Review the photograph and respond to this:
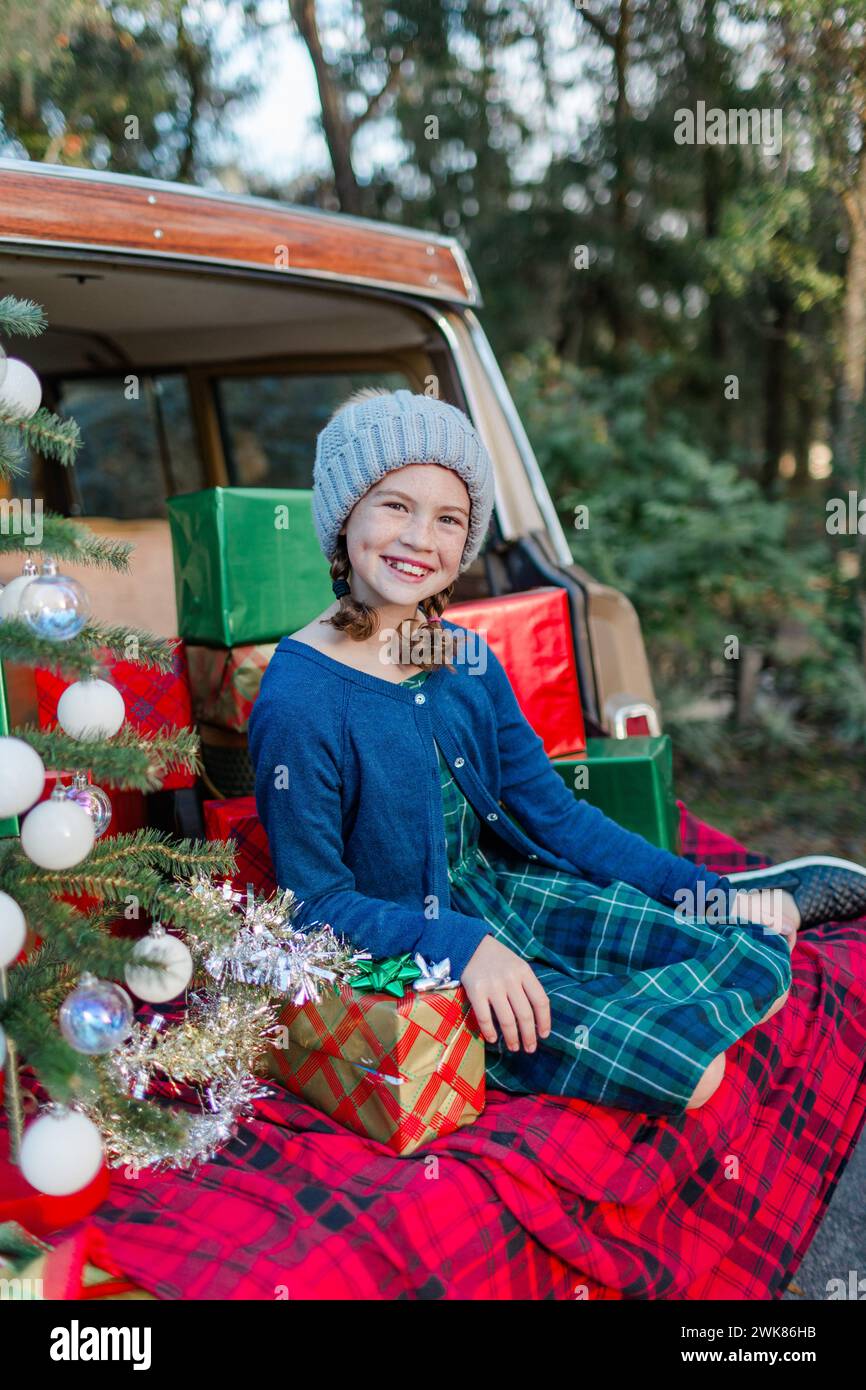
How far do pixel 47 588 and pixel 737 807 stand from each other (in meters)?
4.69

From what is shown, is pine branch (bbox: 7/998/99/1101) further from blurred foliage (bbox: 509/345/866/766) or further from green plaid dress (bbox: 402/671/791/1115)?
blurred foliage (bbox: 509/345/866/766)

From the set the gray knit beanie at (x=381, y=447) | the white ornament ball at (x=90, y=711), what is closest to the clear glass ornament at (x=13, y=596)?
the white ornament ball at (x=90, y=711)

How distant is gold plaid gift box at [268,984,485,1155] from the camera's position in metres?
1.86

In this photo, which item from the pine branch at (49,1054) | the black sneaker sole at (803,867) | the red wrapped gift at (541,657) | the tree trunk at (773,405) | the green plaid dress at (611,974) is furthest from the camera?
the tree trunk at (773,405)

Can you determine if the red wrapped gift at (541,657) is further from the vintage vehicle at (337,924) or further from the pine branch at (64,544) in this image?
the pine branch at (64,544)

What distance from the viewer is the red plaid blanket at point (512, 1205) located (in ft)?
5.62

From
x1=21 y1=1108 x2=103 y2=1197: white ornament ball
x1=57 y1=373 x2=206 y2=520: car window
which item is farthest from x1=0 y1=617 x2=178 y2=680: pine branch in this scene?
x1=57 y1=373 x2=206 y2=520: car window

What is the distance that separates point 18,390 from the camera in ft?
5.68

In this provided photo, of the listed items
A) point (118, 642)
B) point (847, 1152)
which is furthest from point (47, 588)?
point (847, 1152)

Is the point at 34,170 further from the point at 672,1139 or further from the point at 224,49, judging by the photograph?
the point at 224,49

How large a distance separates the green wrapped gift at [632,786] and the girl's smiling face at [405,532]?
0.92m

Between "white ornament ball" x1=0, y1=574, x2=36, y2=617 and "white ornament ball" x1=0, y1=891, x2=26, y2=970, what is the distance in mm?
425

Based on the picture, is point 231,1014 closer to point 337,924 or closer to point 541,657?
point 337,924

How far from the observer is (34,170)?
2559mm
